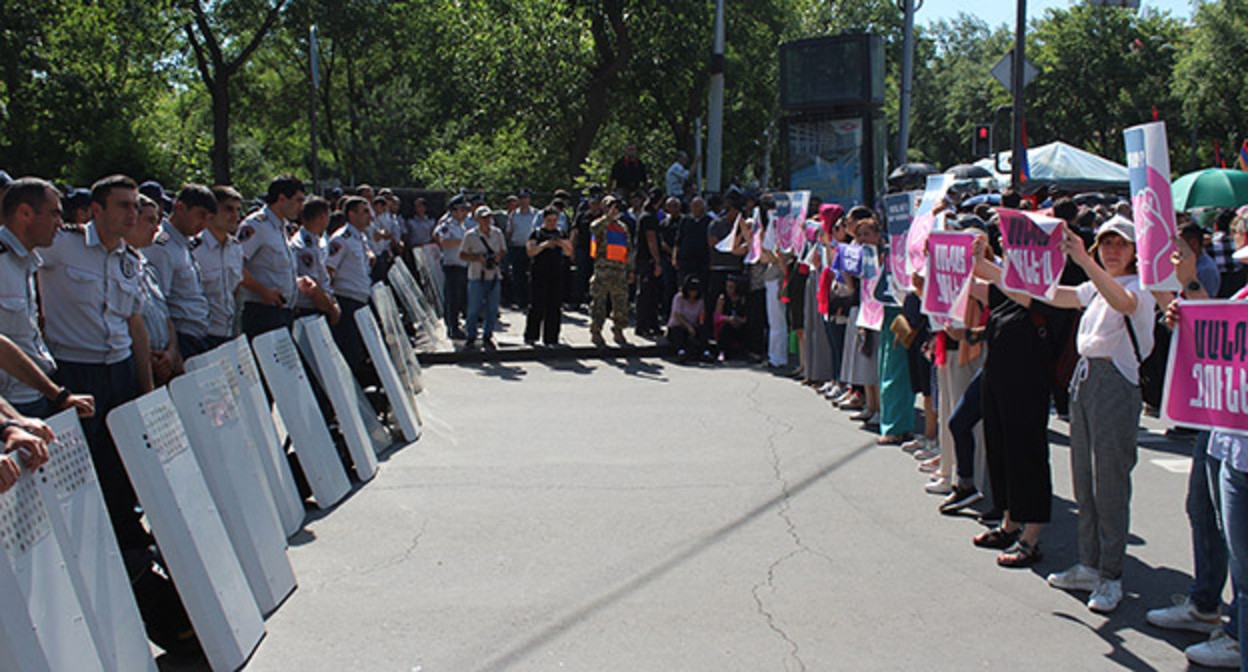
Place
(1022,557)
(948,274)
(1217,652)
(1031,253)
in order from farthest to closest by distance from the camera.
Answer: (948,274)
(1022,557)
(1031,253)
(1217,652)

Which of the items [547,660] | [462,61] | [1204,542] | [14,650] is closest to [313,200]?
[547,660]

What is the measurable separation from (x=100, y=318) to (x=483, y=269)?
30.0ft

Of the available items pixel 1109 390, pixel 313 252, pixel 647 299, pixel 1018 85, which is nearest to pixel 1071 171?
pixel 1018 85

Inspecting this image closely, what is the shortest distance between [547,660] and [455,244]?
11.0m

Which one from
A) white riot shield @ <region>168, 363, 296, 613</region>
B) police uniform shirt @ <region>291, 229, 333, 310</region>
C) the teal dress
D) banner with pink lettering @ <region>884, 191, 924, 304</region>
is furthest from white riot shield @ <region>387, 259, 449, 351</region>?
white riot shield @ <region>168, 363, 296, 613</region>

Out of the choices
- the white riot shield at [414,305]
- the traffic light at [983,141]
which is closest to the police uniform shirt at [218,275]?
the white riot shield at [414,305]

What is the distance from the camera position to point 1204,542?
539 cm

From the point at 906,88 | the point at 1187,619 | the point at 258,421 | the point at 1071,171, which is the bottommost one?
the point at 1187,619

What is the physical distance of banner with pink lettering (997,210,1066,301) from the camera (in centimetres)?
586

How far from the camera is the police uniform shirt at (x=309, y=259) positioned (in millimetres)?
9234

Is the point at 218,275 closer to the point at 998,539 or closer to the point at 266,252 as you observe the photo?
the point at 266,252

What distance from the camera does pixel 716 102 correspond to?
21.3 metres

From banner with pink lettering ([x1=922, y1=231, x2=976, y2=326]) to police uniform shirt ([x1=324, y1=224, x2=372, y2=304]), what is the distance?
16.6 feet

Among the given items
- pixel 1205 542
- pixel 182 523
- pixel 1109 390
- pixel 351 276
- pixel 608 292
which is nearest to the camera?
pixel 182 523
